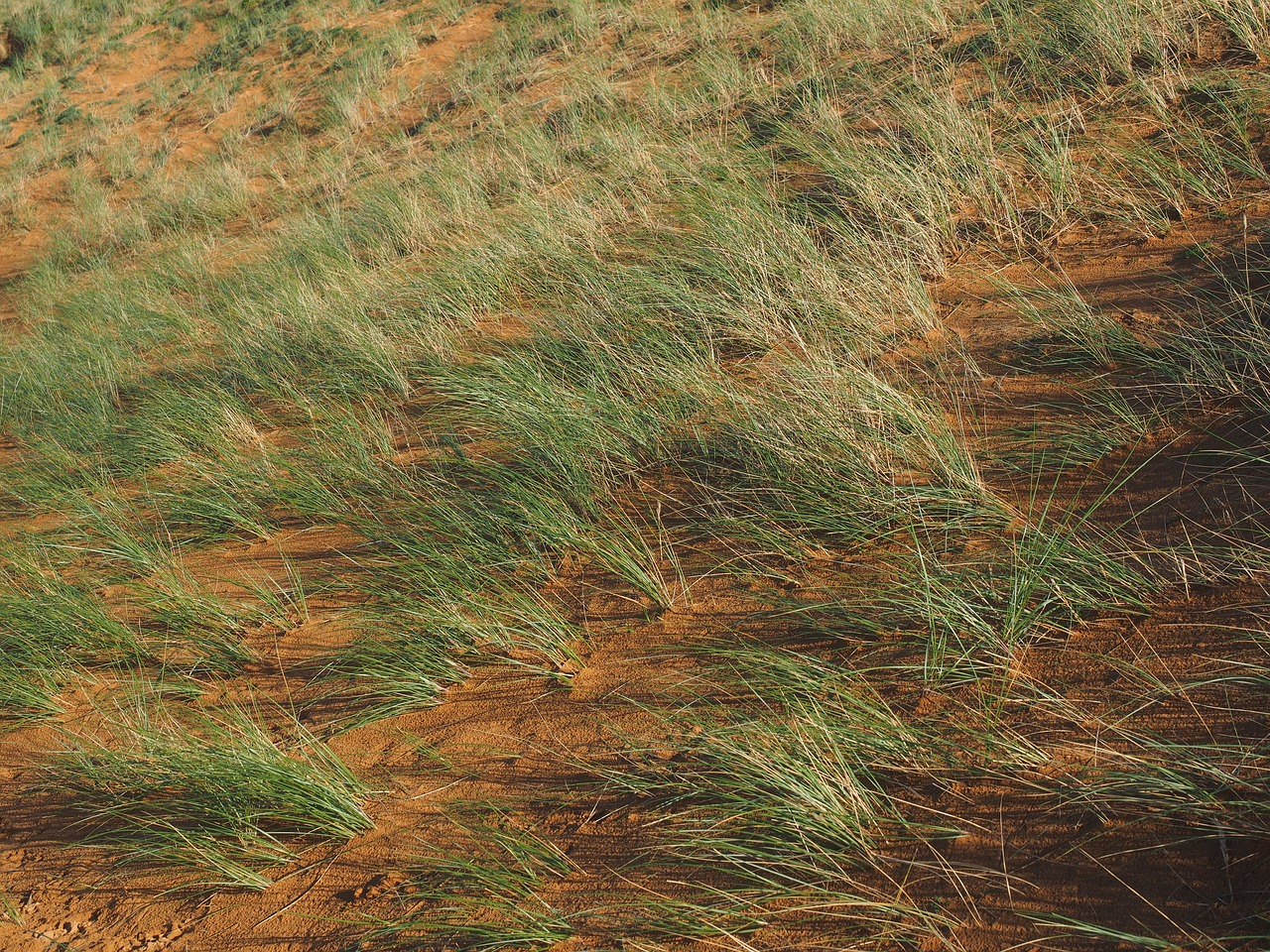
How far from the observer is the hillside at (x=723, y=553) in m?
1.92

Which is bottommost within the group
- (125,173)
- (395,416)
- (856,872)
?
(856,872)

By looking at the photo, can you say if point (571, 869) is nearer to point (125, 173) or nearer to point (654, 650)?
point (654, 650)

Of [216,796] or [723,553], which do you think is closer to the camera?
[216,796]

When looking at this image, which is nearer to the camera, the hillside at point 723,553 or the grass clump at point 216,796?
the hillside at point 723,553

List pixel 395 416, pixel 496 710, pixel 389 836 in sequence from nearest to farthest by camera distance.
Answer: pixel 389 836
pixel 496 710
pixel 395 416

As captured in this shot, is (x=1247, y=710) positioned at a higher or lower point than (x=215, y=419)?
lower

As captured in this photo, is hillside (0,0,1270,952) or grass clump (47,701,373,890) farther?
grass clump (47,701,373,890)

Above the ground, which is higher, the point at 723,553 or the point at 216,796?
the point at 216,796

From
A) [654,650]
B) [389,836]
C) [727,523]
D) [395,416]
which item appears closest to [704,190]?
[395,416]

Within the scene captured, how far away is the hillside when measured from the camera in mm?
1918

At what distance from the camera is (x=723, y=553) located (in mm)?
2967

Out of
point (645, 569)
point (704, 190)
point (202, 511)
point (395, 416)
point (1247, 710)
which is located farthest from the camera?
point (704, 190)

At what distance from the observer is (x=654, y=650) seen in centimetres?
267

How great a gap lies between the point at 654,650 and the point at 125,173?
13.9 metres
